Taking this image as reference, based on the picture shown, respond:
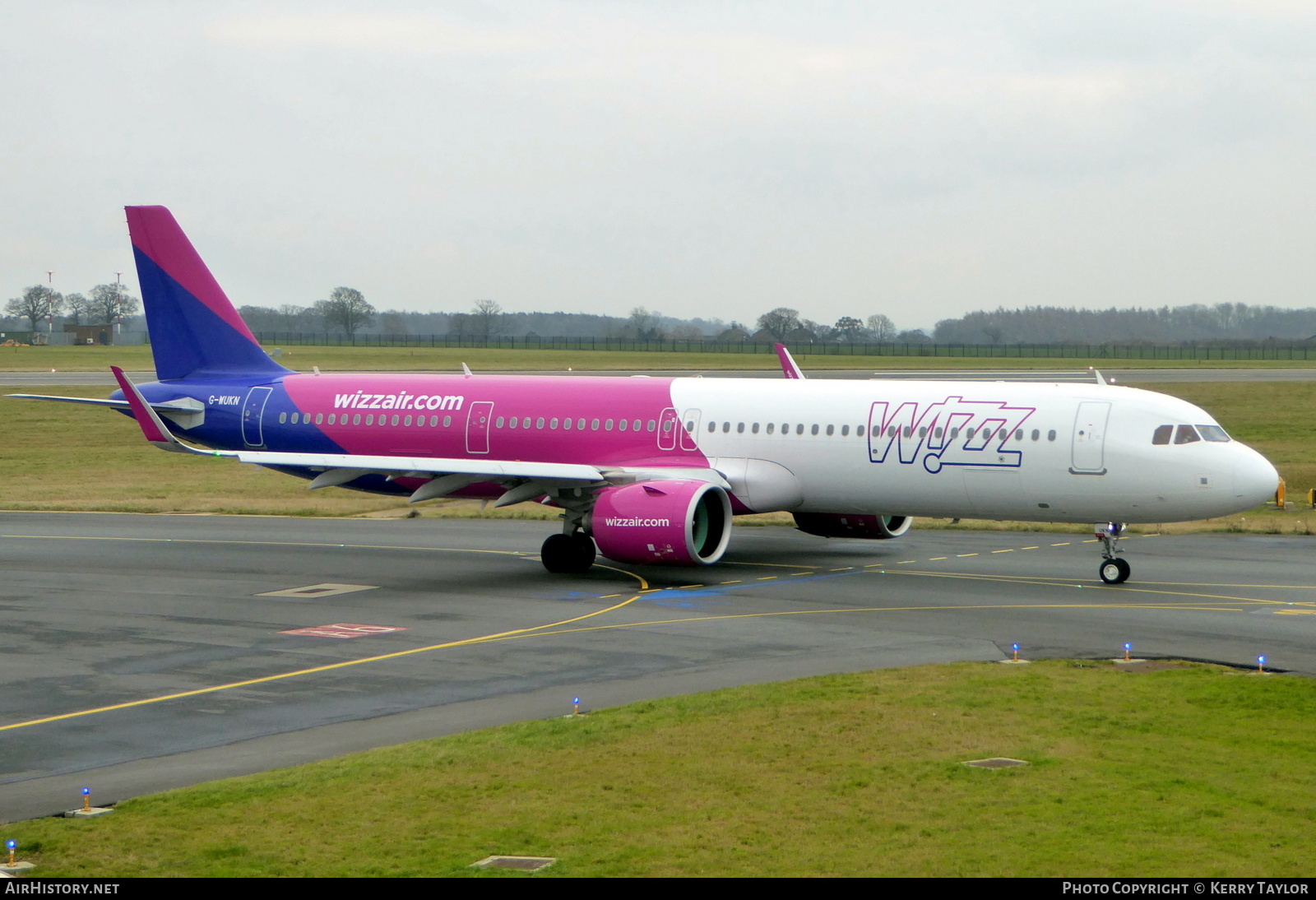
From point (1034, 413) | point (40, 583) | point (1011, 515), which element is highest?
point (1034, 413)

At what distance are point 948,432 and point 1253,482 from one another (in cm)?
600

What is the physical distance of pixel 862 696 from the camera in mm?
18953

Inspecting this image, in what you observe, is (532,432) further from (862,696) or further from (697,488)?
(862,696)

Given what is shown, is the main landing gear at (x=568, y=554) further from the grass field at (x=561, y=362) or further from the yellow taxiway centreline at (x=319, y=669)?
the grass field at (x=561, y=362)

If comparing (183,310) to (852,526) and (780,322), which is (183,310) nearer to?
(852,526)

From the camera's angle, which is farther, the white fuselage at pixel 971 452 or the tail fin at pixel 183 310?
the tail fin at pixel 183 310

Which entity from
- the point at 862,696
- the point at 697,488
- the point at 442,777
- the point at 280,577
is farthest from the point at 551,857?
the point at 280,577

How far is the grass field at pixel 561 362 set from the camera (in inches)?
4547

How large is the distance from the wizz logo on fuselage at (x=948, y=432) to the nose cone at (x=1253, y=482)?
4.17 metres

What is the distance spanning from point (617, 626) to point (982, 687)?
25.4 ft

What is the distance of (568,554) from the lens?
31828 millimetres

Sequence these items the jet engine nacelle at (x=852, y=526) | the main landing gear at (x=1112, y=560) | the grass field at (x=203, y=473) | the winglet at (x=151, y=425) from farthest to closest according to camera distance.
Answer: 1. the grass field at (x=203, y=473)
2. the jet engine nacelle at (x=852, y=526)
3. the winglet at (x=151, y=425)
4. the main landing gear at (x=1112, y=560)

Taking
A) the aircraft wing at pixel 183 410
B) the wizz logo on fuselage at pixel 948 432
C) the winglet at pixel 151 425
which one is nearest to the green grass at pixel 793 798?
the wizz logo on fuselage at pixel 948 432

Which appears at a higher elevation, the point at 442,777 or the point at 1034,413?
the point at 1034,413
